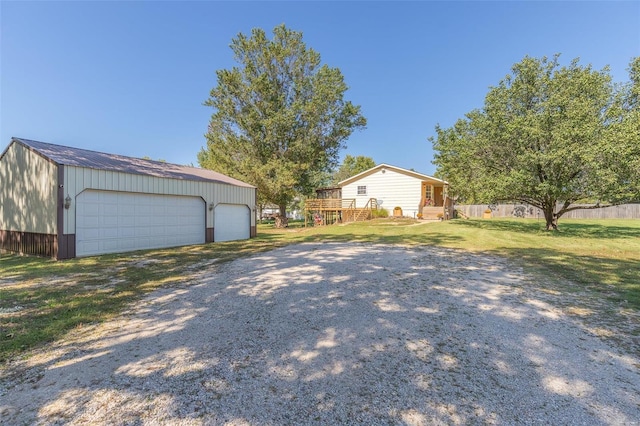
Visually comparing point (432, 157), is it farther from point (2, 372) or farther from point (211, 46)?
point (2, 372)

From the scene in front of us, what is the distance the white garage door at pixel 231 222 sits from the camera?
14898mm

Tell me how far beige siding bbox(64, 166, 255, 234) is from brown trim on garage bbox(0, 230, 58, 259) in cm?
81

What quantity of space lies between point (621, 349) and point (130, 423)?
16.7 feet

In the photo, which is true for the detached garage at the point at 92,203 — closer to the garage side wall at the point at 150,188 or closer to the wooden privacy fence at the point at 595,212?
the garage side wall at the point at 150,188

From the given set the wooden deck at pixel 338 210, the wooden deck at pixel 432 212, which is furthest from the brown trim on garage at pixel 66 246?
the wooden deck at pixel 432 212

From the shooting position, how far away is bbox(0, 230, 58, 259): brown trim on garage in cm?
965

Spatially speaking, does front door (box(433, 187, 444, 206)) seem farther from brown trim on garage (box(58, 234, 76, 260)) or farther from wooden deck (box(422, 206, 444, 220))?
brown trim on garage (box(58, 234, 76, 260))

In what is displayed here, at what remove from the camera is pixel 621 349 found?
337 centimetres

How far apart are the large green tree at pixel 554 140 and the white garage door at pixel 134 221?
585 inches

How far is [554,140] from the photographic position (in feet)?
42.7

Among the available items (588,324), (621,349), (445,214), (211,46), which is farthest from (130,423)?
(445,214)

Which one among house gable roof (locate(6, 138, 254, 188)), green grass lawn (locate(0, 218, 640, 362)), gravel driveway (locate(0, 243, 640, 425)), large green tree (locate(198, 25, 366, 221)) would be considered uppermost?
large green tree (locate(198, 25, 366, 221))

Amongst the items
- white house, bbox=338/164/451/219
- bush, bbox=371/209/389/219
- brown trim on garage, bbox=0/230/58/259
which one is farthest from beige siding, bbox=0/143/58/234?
white house, bbox=338/164/451/219

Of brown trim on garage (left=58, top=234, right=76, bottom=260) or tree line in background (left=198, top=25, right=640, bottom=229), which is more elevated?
tree line in background (left=198, top=25, right=640, bottom=229)
